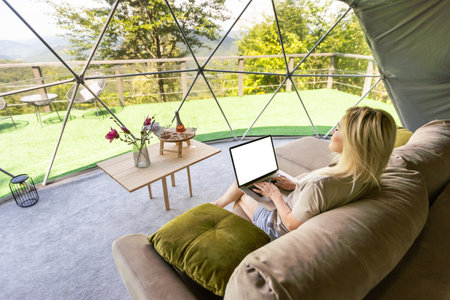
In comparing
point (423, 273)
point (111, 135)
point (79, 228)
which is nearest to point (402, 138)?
point (423, 273)

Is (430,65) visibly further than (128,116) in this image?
No

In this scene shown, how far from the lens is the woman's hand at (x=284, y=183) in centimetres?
198

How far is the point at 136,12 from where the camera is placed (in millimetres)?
4332

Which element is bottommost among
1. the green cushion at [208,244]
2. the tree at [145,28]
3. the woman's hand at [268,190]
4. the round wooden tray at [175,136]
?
the green cushion at [208,244]

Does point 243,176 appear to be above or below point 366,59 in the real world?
below

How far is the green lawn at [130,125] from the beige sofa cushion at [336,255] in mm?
3786

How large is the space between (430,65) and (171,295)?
3.78 metres

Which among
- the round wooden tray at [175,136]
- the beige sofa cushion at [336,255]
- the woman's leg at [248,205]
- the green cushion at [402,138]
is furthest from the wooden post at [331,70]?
the beige sofa cushion at [336,255]

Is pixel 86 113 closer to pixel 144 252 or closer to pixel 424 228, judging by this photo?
pixel 144 252

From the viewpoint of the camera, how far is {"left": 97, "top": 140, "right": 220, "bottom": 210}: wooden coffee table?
2357 mm

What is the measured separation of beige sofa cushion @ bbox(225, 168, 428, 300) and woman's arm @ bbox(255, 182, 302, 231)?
55cm

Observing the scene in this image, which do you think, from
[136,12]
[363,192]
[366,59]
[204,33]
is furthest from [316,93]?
[363,192]

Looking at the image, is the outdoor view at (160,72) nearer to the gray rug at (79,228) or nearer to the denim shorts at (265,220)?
the gray rug at (79,228)

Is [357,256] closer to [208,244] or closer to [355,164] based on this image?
[355,164]
